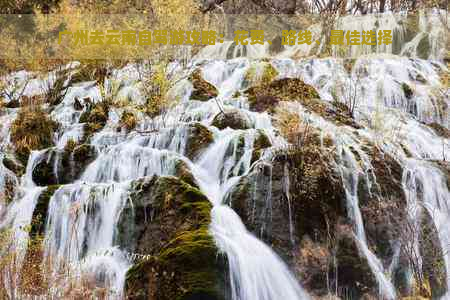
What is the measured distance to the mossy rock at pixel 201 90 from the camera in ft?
36.0

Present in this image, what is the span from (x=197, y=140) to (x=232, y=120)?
988 millimetres

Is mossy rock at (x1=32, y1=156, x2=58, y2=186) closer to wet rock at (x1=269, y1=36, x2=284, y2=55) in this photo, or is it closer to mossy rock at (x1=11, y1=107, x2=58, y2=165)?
mossy rock at (x1=11, y1=107, x2=58, y2=165)

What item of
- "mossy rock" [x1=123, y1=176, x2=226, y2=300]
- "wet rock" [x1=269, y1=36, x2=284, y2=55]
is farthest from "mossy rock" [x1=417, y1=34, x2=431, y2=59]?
"mossy rock" [x1=123, y1=176, x2=226, y2=300]

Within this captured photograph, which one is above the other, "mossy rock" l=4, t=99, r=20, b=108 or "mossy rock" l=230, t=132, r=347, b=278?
"mossy rock" l=4, t=99, r=20, b=108

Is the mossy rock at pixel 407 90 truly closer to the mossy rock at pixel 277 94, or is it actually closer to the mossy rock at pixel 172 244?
the mossy rock at pixel 277 94

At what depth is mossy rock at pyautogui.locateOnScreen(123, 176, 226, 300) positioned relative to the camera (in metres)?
4.60

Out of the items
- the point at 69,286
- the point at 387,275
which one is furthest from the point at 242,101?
the point at 69,286

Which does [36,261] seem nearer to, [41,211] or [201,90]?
[41,211]

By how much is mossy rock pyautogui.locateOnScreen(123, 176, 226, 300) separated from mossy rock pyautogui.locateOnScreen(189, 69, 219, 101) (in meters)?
4.90

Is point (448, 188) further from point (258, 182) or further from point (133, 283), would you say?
point (133, 283)

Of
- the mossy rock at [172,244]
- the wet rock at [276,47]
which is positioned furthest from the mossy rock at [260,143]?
the wet rock at [276,47]

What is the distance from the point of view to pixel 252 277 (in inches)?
192

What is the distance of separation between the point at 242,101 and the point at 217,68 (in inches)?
141

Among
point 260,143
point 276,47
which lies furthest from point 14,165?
point 276,47
